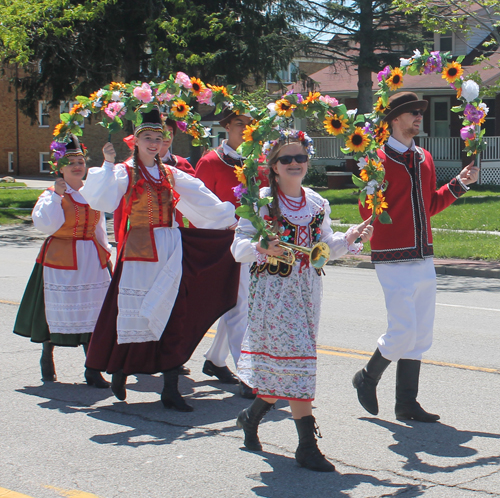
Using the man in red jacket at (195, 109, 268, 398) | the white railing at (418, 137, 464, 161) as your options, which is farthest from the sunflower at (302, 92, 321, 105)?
the white railing at (418, 137, 464, 161)

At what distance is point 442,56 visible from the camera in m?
5.30

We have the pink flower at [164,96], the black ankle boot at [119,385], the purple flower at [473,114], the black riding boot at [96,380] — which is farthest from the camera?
the black riding boot at [96,380]

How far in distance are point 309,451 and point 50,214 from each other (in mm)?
3051

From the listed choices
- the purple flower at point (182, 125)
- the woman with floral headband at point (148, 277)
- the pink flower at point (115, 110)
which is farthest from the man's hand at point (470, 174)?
the purple flower at point (182, 125)

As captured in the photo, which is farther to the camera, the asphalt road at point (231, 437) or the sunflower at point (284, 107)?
the sunflower at point (284, 107)

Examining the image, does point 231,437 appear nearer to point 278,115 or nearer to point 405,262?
point 405,262

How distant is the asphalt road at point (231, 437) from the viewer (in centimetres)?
414

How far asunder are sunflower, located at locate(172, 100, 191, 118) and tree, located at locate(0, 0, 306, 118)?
15.8 m

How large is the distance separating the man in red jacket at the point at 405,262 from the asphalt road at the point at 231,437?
0.86 ft

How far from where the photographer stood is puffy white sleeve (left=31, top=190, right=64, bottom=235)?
6.27 metres

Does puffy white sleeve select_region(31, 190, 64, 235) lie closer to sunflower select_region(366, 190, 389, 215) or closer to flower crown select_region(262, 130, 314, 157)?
flower crown select_region(262, 130, 314, 157)

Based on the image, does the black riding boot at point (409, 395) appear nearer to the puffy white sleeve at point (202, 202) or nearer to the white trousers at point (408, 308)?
the white trousers at point (408, 308)

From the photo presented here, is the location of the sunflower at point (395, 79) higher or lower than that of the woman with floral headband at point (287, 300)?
higher

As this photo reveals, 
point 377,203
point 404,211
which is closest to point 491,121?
point 404,211
